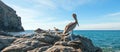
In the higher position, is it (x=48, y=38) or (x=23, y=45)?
(x=48, y=38)

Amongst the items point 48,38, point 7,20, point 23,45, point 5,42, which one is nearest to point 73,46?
point 48,38

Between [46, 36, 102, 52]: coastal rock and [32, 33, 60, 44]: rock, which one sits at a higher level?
[32, 33, 60, 44]: rock

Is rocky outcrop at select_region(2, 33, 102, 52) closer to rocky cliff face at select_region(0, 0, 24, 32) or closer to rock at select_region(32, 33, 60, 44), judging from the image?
rock at select_region(32, 33, 60, 44)

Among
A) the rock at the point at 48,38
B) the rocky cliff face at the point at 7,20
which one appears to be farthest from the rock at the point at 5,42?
the rocky cliff face at the point at 7,20

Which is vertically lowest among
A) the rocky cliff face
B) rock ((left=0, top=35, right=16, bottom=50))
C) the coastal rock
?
the coastal rock

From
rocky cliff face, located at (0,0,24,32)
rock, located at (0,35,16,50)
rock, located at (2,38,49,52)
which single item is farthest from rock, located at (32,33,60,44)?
rocky cliff face, located at (0,0,24,32)

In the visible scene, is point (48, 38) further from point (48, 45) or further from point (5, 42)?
point (5, 42)

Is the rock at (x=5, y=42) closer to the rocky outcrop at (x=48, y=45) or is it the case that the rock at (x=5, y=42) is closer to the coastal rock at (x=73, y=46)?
the rocky outcrop at (x=48, y=45)

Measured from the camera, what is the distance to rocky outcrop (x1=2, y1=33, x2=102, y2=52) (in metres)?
17.3

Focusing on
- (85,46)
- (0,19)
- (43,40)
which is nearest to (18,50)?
(43,40)

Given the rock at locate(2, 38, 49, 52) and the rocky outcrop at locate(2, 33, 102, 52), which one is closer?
the rocky outcrop at locate(2, 33, 102, 52)

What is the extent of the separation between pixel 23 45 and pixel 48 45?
2274mm

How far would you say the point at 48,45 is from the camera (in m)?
18.6

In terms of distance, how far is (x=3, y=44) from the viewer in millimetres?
19016
